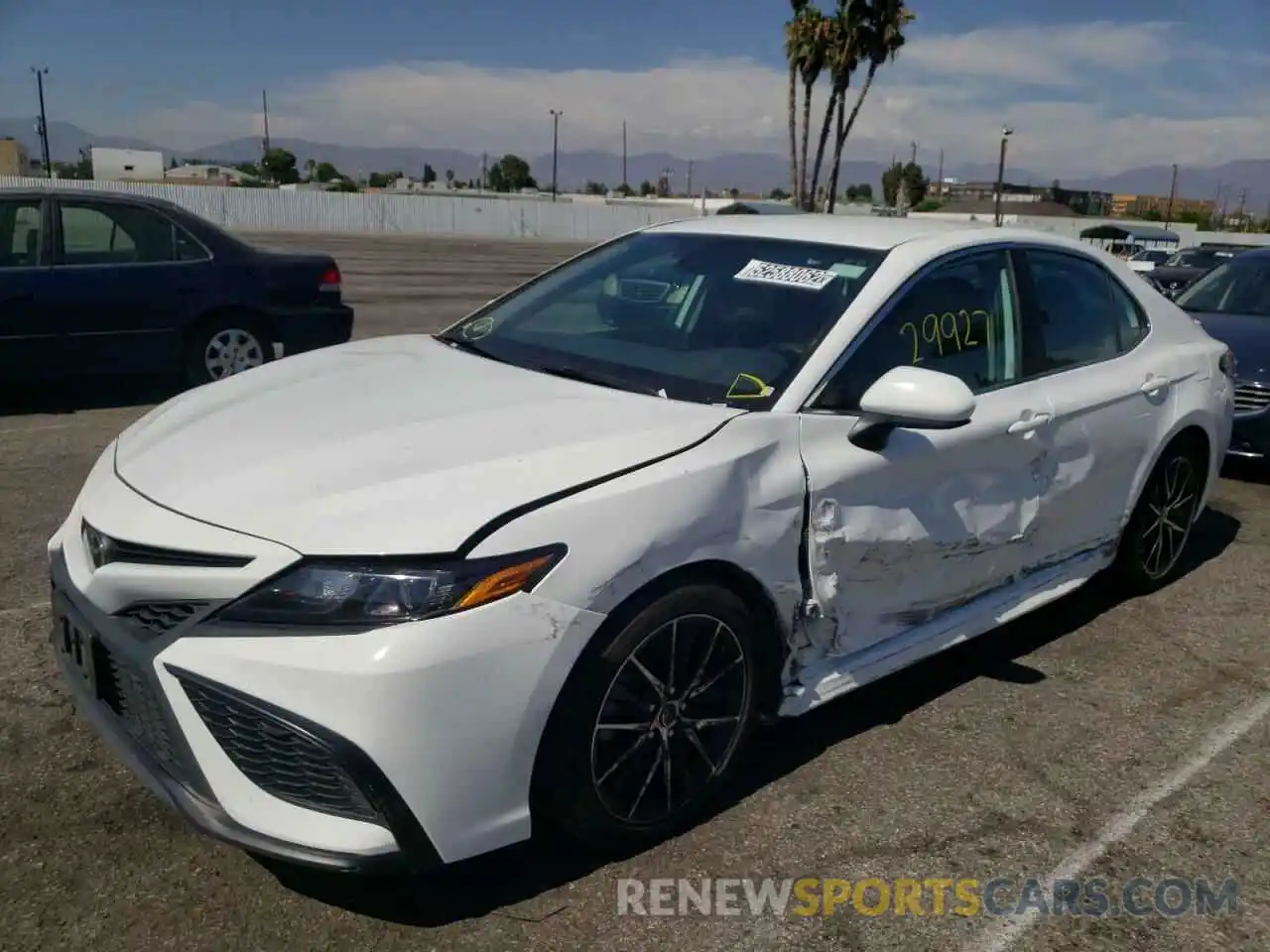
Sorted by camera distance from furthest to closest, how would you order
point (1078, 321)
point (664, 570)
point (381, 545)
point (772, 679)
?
point (1078, 321)
point (772, 679)
point (664, 570)
point (381, 545)

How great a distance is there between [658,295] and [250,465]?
158 centimetres

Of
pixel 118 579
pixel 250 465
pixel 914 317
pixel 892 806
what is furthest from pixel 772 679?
pixel 118 579

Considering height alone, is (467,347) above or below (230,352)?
above

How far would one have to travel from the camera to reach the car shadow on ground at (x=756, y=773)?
101 inches

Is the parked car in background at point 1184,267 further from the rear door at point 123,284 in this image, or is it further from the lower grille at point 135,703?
the lower grille at point 135,703

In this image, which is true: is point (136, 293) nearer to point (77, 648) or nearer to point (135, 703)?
point (77, 648)

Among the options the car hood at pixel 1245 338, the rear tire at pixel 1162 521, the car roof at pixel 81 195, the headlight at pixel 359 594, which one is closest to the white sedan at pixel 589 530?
the headlight at pixel 359 594

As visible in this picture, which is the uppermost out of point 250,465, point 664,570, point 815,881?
point 250,465

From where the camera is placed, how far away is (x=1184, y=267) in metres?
22.9

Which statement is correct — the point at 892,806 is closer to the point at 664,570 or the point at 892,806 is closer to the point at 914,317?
the point at 664,570

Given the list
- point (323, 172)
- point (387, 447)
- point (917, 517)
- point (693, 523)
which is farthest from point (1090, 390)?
point (323, 172)

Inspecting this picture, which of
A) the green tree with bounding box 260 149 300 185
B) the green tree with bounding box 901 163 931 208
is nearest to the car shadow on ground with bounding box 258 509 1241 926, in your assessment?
the green tree with bounding box 901 163 931 208

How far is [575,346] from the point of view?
3559 millimetres

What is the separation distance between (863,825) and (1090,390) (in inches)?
75.0
